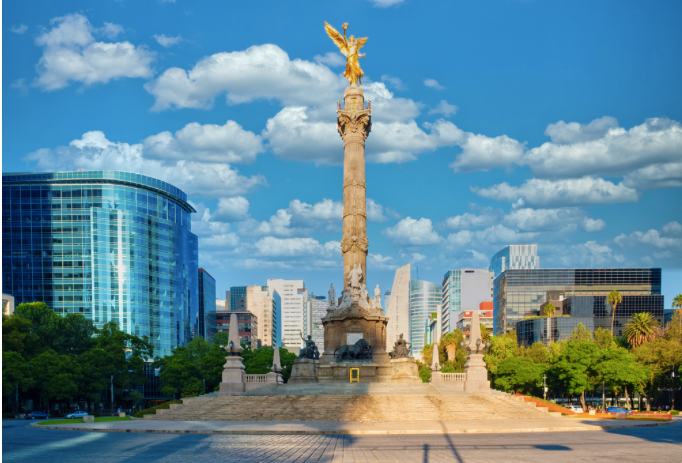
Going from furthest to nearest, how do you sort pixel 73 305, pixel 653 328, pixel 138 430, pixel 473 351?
pixel 73 305 → pixel 653 328 → pixel 473 351 → pixel 138 430

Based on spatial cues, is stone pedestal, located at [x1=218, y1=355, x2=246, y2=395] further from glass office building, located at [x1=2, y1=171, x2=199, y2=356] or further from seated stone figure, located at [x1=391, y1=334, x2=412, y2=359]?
glass office building, located at [x1=2, y1=171, x2=199, y2=356]

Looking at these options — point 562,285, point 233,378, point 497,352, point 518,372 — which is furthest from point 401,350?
point 562,285

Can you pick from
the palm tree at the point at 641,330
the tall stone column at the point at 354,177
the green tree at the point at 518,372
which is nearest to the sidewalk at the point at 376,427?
the tall stone column at the point at 354,177

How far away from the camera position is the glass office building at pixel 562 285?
158 metres

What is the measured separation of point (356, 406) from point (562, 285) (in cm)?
12889

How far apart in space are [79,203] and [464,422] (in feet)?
317

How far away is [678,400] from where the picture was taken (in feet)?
288

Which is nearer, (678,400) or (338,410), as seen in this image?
(338,410)

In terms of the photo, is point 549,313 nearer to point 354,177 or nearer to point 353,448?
point 354,177

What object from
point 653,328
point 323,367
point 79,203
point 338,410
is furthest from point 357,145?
point 79,203

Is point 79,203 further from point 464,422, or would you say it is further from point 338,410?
point 464,422

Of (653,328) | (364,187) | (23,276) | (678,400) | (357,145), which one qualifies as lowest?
(678,400)

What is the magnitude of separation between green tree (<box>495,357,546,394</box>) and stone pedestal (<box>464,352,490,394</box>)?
21743 millimetres

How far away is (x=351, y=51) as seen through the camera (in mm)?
68188
